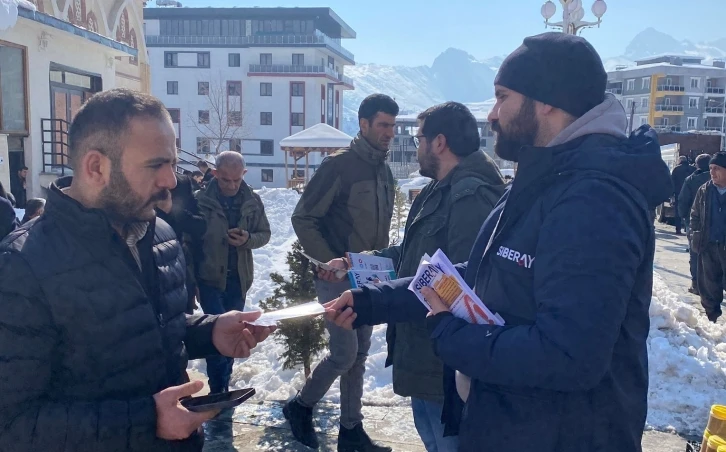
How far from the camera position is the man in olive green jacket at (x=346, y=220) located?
4.56 meters

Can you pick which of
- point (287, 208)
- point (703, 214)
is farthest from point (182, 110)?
point (703, 214)

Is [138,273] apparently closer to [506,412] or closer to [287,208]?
[506,412]

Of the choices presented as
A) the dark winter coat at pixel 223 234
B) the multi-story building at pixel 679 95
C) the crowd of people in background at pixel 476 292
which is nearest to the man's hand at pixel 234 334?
the crowd of people in background at pixel 476 292

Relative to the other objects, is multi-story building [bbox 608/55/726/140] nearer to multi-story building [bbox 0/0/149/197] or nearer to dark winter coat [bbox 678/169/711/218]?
dark winter coat [bbox 678/169/711/218]

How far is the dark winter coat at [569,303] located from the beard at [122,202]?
1.07 metres

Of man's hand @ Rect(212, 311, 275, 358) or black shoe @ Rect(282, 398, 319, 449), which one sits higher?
man's hand @ Rect(212, 311, 275, 358)

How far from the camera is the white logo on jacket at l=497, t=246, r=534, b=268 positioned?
2.00 metres

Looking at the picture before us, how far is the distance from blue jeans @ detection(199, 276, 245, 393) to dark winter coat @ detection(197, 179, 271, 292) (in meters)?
0.07

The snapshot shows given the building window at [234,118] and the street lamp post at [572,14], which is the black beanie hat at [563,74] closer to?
the street lamp post at [572,14]

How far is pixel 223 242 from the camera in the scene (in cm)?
560

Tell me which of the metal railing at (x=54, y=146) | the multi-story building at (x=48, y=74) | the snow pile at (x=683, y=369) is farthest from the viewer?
the metal railing at (x=54, y=146)

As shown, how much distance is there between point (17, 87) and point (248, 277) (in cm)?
1133

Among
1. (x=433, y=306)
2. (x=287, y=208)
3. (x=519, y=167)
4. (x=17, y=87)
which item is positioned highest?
(x=17, y=87)

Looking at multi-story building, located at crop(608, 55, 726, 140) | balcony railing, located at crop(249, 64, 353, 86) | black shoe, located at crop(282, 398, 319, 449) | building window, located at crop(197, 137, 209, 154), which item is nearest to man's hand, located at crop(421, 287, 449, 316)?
black shoe, located at crop(282, 398, 319, 449)
